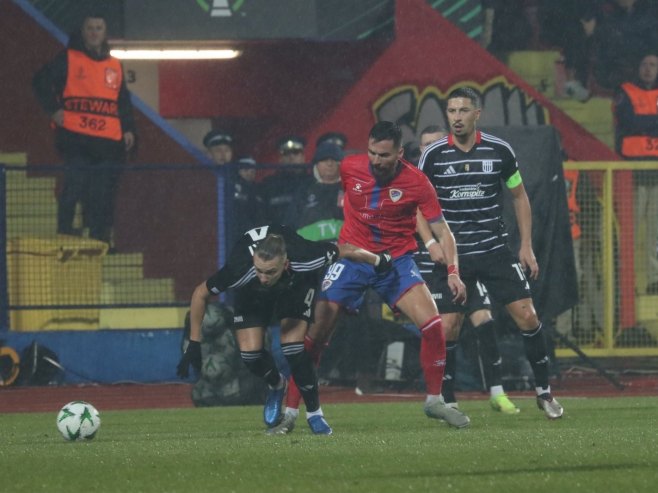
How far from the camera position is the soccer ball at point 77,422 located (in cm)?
999

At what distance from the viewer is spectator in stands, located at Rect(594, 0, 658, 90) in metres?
21.8

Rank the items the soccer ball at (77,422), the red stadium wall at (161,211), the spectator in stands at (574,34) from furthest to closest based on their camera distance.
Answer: the spectator in stands at (574,34) < the red stadium wall at (161,211) < the soccer ball at (77,422)

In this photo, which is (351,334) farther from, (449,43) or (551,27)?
(551,27)

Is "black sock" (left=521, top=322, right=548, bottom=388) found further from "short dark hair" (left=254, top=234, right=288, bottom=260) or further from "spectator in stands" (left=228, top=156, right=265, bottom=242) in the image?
"spectator in stands" (left=228, top=156, right=265, bottom=242)

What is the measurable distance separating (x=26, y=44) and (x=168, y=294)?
14.6ft

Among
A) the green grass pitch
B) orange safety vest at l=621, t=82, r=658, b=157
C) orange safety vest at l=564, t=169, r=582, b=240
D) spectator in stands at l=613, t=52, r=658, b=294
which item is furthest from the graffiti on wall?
the green grass pitch

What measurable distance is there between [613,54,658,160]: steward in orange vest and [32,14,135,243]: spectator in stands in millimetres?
6497

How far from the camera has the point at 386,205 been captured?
10.6 metres

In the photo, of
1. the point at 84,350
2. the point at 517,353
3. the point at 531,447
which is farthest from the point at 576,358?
the point at 531,447

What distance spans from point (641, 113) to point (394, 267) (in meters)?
10.6

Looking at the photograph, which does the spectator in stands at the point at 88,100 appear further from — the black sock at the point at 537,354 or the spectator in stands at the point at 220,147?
the black sock at the point at 537,354

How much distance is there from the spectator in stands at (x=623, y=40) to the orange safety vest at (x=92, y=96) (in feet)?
24.5

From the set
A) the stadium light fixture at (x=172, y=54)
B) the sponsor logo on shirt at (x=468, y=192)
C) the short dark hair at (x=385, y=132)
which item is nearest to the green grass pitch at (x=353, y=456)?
the sponsor logo on shirt at (x=468, y=192)

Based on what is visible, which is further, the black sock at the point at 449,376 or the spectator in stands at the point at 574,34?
the spectator in stands at the point at 574,34
